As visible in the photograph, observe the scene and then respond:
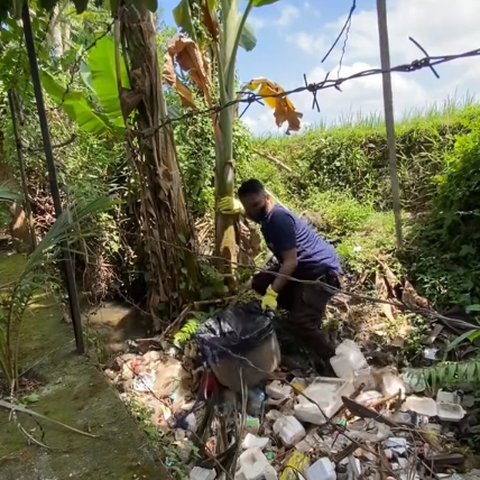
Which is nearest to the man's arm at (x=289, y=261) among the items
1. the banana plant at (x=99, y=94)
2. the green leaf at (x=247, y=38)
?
the banana plant at (x=99, y=94)

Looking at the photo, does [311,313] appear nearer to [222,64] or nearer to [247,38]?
[222,64]

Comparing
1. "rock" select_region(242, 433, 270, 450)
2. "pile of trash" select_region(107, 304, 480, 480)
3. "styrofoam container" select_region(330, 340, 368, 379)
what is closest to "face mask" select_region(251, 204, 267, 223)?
"pile of trash" select_region(107, 304, 480, 480)

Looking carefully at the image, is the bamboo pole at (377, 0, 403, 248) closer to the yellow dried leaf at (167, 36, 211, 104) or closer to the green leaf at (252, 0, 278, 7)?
the green leaf at (252, 0, 278, 7)

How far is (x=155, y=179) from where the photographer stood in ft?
11.1

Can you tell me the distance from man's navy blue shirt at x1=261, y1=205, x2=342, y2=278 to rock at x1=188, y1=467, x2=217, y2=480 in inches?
51.1

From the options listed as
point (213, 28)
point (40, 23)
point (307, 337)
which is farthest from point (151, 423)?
point (213, 28)

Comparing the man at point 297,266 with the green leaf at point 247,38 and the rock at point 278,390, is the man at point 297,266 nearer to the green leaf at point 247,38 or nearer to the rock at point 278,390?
the rock at point 278,390

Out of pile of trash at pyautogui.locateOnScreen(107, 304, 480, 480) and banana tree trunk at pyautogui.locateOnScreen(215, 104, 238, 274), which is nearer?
pile of trash at pyautogui.locateOnScreen(107, 304, 480, 480)

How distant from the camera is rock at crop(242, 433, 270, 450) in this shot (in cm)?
263

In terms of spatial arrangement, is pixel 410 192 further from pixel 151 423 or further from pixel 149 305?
pixel 151 423

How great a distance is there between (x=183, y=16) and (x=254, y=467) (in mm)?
3118

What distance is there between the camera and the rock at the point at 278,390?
3.03 metres

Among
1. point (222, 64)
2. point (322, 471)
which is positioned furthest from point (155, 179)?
point (322, 471)

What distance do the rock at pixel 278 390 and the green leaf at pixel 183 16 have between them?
2.68m
